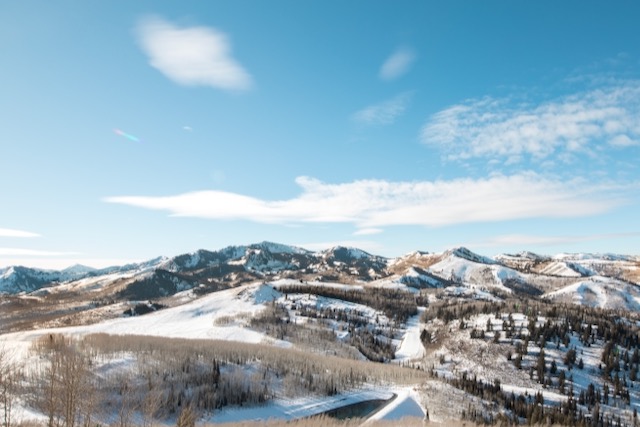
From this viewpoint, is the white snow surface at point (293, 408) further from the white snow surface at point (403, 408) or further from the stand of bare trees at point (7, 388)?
the stand of bare trees at point (7, 388)

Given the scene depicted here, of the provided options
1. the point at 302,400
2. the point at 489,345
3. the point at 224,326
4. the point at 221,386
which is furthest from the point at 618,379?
the point at 224,326

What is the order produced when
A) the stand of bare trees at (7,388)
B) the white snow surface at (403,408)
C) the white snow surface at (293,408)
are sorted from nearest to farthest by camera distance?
the stand of bare trees at (7,388) → the white snow surface at (293,408) → the white snow surface at (403,408)

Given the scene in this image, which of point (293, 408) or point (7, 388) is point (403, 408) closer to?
point (293, 408)

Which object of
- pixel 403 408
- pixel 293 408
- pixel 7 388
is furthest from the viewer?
pixel 403 408

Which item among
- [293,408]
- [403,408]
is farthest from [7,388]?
[403,408]

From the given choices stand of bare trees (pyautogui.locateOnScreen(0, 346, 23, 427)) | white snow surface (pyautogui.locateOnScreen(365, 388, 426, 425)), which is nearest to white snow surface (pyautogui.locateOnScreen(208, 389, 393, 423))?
white snow surface (pyautogui.locateOnScreen(365, 388, 426, 425))

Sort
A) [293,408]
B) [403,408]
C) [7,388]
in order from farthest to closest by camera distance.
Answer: [403,408] → [293,408] → [7,388]

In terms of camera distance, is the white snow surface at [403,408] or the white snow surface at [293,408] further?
the white snow surface at [403,408]

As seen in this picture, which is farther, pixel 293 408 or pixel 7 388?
pixel 293 408

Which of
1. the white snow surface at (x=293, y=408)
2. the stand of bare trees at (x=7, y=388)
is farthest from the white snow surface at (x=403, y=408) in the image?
the stand of bare trees at (x=7, y=388)

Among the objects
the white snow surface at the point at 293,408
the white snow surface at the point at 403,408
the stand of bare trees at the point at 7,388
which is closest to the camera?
the stand of bare trees at the point at 7,388

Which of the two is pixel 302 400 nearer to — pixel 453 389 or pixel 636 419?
pixel 453 389
